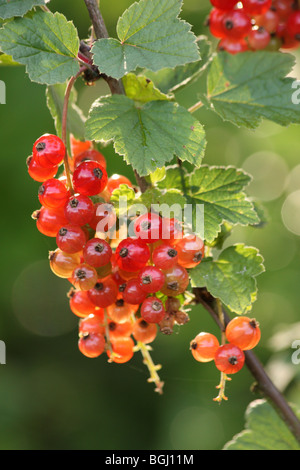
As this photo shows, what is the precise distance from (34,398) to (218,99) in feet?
11.1

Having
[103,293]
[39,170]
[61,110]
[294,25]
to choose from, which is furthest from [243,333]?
[294,25]

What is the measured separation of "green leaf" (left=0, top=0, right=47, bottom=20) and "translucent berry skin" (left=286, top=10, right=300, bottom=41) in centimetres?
70

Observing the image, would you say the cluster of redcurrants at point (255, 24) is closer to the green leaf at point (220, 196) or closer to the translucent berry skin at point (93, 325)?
the green leaf at point (220, 196)

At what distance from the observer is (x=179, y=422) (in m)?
3.81

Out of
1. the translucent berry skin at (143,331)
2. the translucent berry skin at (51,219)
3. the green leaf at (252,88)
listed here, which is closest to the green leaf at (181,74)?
the green leaf at (252,88)

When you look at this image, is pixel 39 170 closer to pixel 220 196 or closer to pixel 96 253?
pixel 96 253

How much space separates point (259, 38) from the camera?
1229mm

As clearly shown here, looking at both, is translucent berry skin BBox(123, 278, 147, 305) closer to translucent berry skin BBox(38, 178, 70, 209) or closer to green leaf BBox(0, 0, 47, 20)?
translucent berry skin BBox(38, 178, 70, 209)

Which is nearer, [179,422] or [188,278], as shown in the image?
[188,278]

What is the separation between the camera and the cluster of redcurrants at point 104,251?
0.91m

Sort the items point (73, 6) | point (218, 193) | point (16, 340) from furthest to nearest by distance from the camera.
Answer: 1. point (16, 340)
2. point (73, 6)
3. point (218, 193)

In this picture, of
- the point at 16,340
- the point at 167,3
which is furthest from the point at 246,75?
the point at 16,340

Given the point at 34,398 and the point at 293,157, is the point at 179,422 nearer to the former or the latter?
the point at 34,398

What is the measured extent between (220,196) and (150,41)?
0.32 metres
